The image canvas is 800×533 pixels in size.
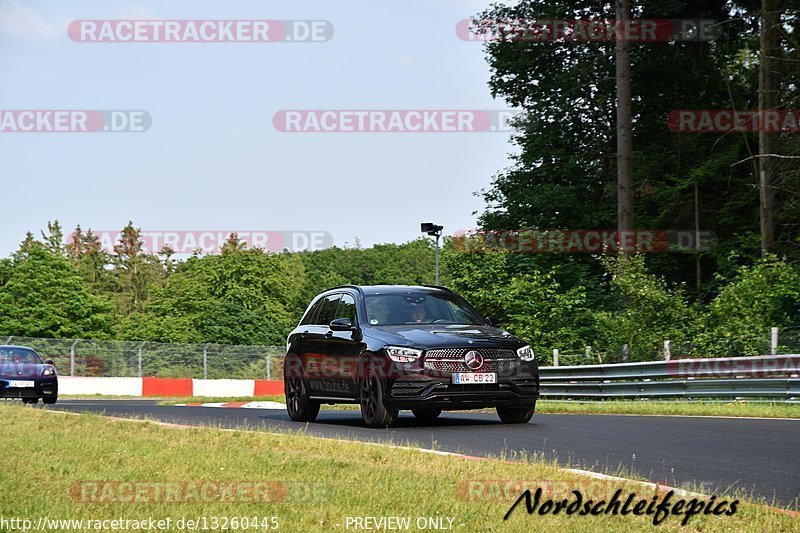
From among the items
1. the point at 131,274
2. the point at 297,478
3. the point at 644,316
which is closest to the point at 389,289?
the point at 297,478

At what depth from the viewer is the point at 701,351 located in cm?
2578

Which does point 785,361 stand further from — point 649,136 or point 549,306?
point 649,136

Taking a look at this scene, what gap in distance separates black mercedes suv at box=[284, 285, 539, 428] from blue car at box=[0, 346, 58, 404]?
34.9 feet

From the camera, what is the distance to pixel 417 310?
1452cm

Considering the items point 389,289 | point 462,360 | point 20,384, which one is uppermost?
point 389,289

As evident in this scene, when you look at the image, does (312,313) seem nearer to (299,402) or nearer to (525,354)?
(299,402)

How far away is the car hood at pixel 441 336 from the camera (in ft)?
43.2

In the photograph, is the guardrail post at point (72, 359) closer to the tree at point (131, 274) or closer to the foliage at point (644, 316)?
the foliage at point (644, 316)

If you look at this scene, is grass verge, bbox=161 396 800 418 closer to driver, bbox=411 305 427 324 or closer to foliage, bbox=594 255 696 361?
driver, bbox=411 305 427 324

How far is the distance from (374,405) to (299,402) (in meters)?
2.56

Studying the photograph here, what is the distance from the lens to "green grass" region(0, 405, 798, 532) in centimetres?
617

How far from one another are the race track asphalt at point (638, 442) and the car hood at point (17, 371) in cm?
895

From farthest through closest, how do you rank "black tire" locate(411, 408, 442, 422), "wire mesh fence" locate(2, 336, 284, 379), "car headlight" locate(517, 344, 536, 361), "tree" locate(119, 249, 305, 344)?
"tree" locate(119, 249, 305, 344), "wire mesh fence" locate(2, 336, 284, 379), "black tire" locate(411, 408, 442, 422), "car headlight" locate(517, 344, 536, 361)

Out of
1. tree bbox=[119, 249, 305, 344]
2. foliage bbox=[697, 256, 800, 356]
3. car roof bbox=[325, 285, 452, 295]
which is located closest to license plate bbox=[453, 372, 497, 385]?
car roof bbox=[325, 285, 452, 295]
